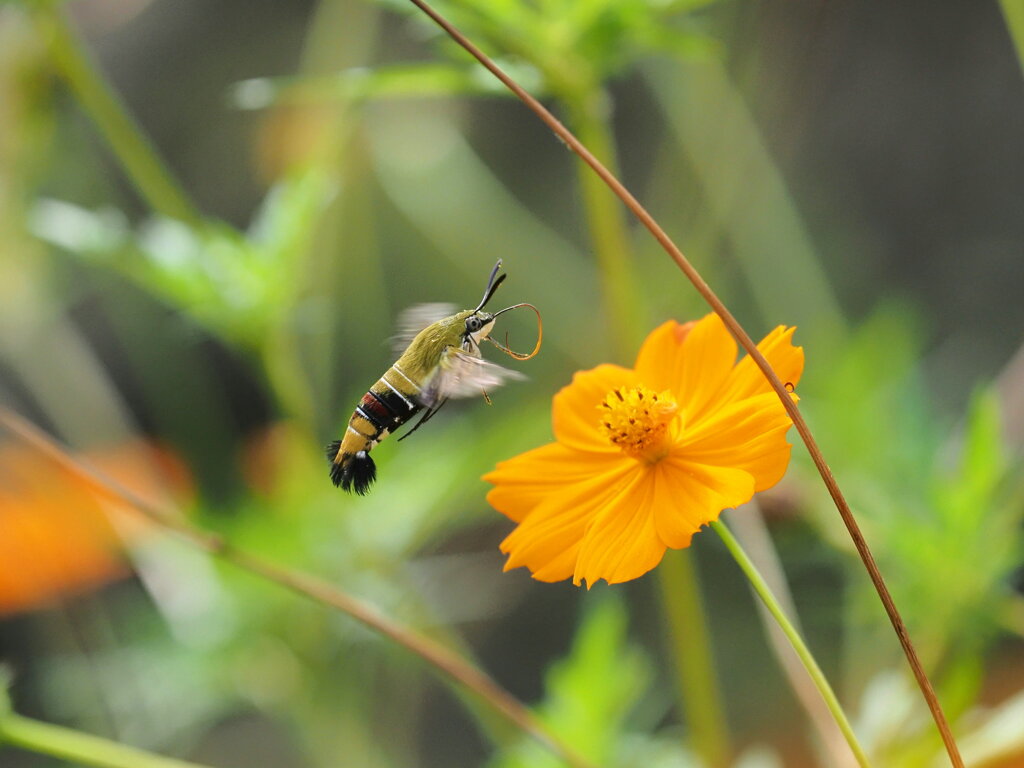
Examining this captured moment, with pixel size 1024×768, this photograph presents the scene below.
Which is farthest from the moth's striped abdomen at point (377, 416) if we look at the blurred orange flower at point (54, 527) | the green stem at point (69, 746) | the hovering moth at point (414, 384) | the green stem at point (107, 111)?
the blurred orange flower at point (54, 527)

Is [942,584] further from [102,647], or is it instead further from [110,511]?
[102,647]

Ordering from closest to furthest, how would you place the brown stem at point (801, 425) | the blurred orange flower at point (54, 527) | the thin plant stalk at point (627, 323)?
1. the brown stem at point (801, 425)
2. the thin plant stalk at point (627, 323)
3. the blurred orange flower at point (54, 527)

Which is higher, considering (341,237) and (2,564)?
(341,237)

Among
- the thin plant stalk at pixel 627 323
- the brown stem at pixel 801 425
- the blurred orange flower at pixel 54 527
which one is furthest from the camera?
the blurred orange flower at pixel 54 527

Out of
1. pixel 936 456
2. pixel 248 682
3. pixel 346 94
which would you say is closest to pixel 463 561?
pixel 248 682

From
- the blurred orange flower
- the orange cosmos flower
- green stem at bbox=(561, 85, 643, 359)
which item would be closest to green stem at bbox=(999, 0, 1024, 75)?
green stem at bbox=(561, 85, 643, 359)

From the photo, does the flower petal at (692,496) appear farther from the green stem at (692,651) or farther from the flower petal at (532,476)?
the green stem at (692,651)

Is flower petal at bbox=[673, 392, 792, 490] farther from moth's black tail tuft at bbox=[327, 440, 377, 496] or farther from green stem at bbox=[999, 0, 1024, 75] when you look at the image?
green stem at bbox=[999, 0, 1024, 75]
